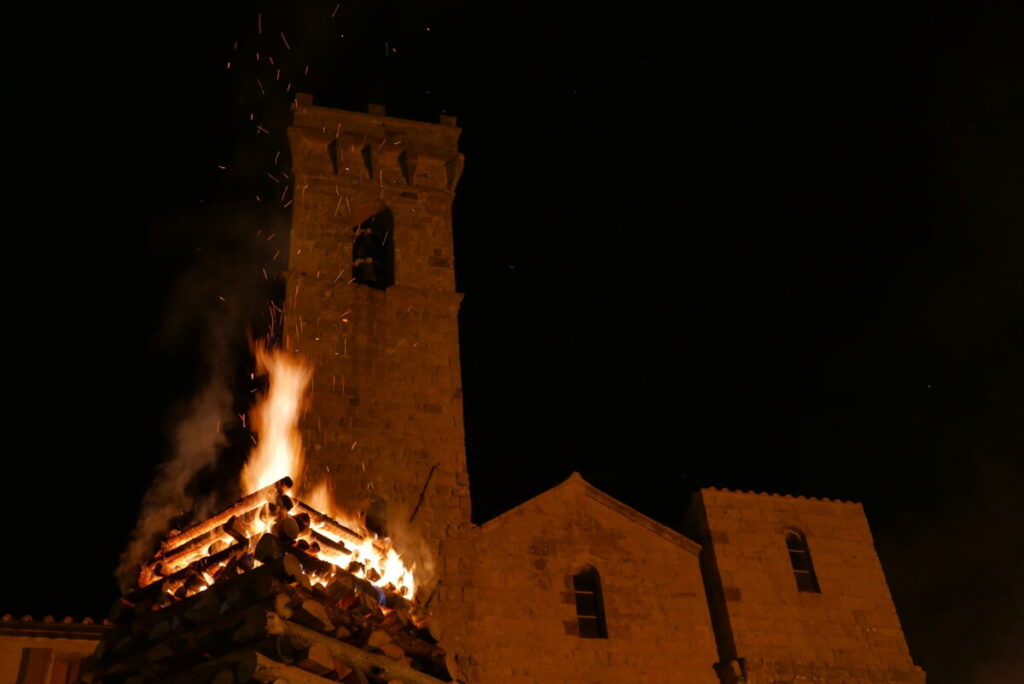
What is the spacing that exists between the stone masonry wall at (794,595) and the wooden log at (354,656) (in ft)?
28.9

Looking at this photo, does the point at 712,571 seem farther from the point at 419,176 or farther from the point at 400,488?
the point at 419,176

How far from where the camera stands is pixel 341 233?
17.5 m

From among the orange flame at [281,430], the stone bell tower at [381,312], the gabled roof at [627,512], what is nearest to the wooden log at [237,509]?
the orange flame at [281,430]

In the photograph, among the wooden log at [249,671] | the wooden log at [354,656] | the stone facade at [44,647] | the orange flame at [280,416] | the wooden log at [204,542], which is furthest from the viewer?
the orange flame at [280,416]

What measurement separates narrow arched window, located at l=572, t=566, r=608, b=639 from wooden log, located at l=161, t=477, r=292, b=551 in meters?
8.01

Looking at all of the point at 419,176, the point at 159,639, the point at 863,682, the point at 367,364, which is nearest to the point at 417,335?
the point at 367,364

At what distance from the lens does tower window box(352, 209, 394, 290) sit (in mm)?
17359

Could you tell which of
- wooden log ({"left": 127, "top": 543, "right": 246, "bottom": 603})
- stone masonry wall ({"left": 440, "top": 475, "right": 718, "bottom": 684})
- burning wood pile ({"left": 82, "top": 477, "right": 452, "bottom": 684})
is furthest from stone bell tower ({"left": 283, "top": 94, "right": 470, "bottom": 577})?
wooden log ({"left": 127, "top": 543, "right": 246, "bottom": 603})

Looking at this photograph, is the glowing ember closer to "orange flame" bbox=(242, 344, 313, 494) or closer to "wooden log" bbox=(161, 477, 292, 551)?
"orange flame" bbox=(242, 344, 313, 494)

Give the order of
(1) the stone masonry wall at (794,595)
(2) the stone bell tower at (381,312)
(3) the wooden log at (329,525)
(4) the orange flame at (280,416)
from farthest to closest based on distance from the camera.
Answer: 1. (1) the stone masonry wall at (794,595)
2. (2) the stone bell tower at (381,312)
3. (4) the orange flame at (280,416)
4. (3) the wooden log at (329,525)

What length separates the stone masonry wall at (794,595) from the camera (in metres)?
15.3

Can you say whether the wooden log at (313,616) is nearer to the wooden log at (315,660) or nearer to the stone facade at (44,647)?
the wooden log at (315,660)

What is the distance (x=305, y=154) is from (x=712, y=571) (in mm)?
9948

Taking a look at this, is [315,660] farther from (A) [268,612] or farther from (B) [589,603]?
(B) [589,603]
